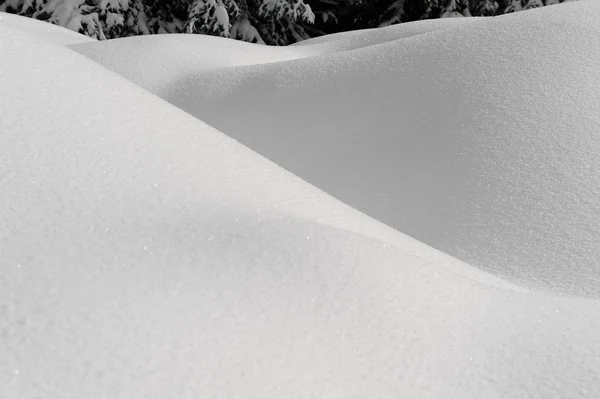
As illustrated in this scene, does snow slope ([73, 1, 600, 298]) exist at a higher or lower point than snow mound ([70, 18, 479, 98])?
higher

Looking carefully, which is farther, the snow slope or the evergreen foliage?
the evergreen foliage

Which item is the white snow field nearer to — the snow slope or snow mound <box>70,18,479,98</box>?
the snow slope

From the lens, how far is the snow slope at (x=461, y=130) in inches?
57.8

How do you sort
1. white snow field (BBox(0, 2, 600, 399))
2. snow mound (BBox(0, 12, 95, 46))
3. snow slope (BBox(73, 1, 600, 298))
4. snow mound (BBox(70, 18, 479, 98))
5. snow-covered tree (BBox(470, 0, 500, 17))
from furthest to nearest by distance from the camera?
snow-covered tree (BBox(470, 0, 500, 17)) → snow mound (BBox(0, 12, 95, 46)) → snow mound (BBox(70, 18, 479, 98)) → snow slope (BBox(73, 1, 600, 298)) → white snow field (BBox(0, 2, 600, 399))

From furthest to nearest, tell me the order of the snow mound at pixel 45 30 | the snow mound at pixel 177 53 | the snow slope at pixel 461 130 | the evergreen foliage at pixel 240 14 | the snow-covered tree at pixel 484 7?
the snow-covered tree at pixel 484 7 → the evergreen foliage at pixel 240 14 → the snow mound at pixel 45 30 → the snow mound at pixel 177 53 → the snow slope at pixel 461 130

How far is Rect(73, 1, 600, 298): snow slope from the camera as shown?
4.82ft

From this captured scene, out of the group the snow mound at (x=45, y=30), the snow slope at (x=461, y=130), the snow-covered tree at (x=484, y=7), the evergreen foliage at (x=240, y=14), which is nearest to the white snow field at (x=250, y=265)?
the snow slope at (x=461, y=130)

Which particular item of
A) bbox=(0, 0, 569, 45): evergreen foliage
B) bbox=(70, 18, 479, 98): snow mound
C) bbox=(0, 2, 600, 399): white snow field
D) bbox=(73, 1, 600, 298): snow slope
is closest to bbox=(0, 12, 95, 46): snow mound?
bbox=(70, 18, 479, 98): snow mound

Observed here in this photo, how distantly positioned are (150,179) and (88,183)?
0.29ft

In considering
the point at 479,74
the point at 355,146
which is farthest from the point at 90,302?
the point at 479,74

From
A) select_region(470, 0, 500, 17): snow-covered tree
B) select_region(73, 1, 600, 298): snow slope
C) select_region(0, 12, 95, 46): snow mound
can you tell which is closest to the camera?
select_region(73, 1, 600, 298): snow slope

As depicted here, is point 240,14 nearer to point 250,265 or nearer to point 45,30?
point 45,30

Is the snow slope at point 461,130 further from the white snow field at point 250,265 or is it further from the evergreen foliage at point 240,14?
the evergreen foliage at point 240,14

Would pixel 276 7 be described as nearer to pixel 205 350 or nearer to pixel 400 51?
pixel 400 51
